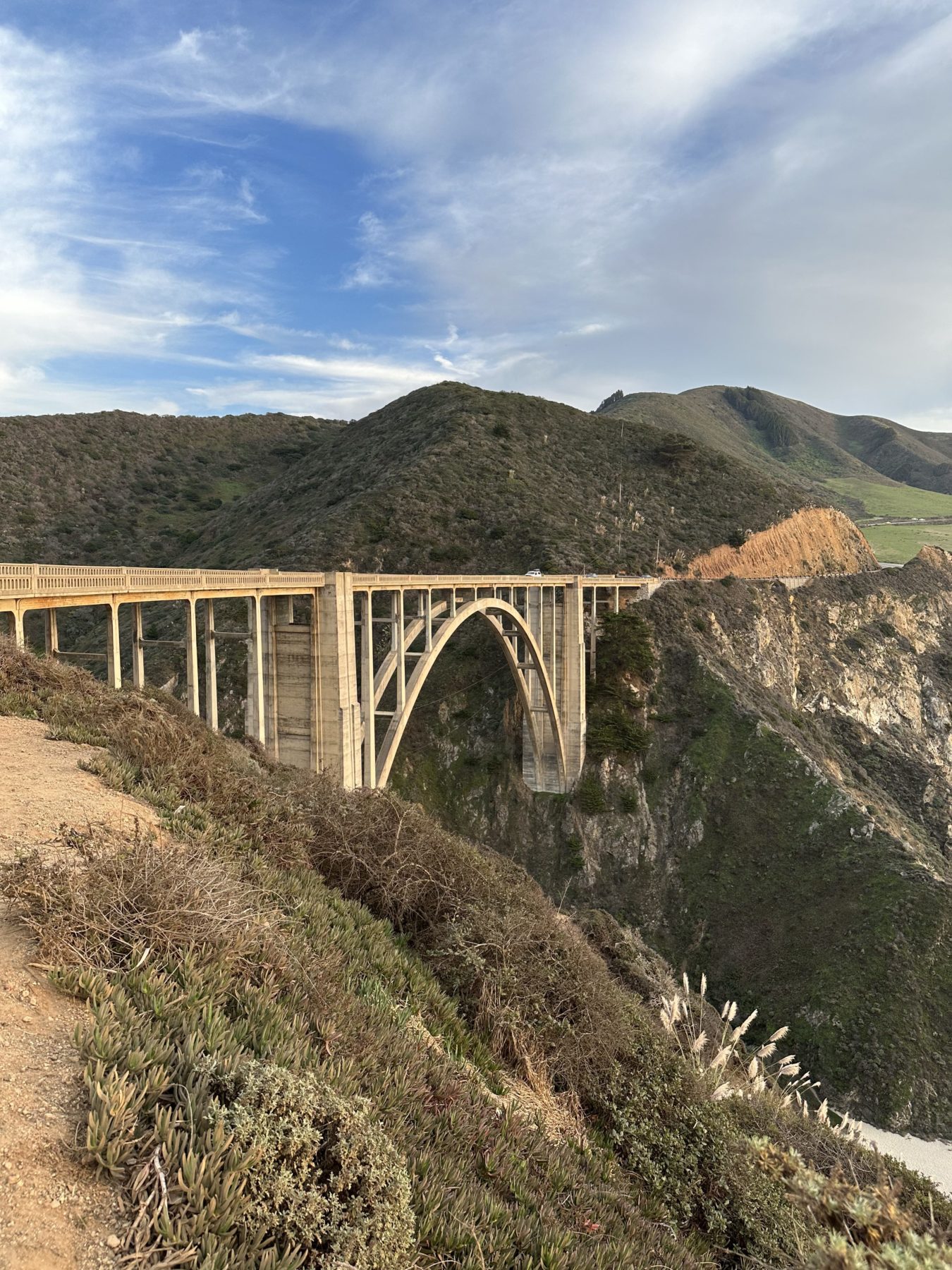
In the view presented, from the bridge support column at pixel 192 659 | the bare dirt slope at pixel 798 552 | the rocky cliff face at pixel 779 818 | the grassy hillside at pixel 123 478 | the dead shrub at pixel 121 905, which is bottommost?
the rocky cliff face at pixel 779 818

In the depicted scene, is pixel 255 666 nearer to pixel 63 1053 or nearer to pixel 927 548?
pixel 63 1053

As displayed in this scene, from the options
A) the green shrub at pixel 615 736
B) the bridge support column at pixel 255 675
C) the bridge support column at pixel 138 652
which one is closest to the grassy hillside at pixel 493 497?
the green shrub at pixel 615 736

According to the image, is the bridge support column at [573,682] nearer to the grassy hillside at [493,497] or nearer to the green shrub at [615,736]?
the green shrub at [615,736]

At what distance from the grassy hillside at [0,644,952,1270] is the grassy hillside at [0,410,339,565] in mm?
56375

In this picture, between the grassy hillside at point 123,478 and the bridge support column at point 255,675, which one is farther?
the grassy hillside at point 123,478

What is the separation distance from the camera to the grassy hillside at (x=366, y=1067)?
3.44m

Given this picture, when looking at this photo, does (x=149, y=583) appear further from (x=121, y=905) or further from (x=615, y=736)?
(x=615, y=736)

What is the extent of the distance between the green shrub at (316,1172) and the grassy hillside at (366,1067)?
16 mm

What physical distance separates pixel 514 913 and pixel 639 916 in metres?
28.3

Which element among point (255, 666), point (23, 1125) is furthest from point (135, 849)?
point (255, 666)

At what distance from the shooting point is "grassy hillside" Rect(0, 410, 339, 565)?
200ft

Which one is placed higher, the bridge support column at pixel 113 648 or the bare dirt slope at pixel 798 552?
the bare dirt slope at pixel 798 552

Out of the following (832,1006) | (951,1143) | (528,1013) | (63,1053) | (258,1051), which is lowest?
(951,1143)

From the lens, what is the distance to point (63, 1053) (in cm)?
385
